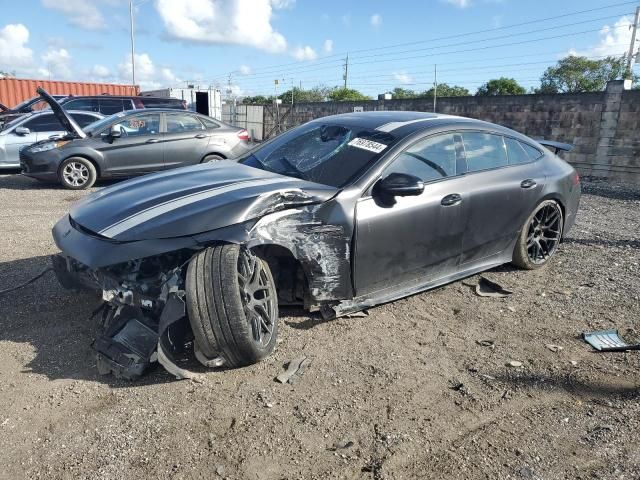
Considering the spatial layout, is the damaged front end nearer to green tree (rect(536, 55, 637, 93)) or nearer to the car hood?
the car hood

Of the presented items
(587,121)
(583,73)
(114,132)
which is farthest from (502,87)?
(114,132)

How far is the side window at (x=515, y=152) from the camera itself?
15.8 feet

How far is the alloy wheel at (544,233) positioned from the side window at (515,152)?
0.52m

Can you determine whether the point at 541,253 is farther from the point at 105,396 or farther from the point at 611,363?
the point at 105,396

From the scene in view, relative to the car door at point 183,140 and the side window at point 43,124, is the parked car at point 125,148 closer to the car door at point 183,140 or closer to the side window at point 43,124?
the car door at point 183,140

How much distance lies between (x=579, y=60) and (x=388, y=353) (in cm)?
5056

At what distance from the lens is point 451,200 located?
409 cm

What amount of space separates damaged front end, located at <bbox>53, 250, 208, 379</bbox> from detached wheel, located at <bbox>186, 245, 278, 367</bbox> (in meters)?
0.10

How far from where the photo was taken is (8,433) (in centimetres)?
260

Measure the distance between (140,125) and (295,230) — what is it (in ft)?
24.0

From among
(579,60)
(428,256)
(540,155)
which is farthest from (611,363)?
(579,60)

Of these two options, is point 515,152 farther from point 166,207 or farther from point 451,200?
point 166,207

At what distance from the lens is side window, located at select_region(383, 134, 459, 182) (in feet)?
13.0

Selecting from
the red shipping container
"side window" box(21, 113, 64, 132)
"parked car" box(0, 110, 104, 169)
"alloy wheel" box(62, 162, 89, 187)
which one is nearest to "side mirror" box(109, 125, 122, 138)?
"alloy wheel" box(62, 162, 89, 187)
